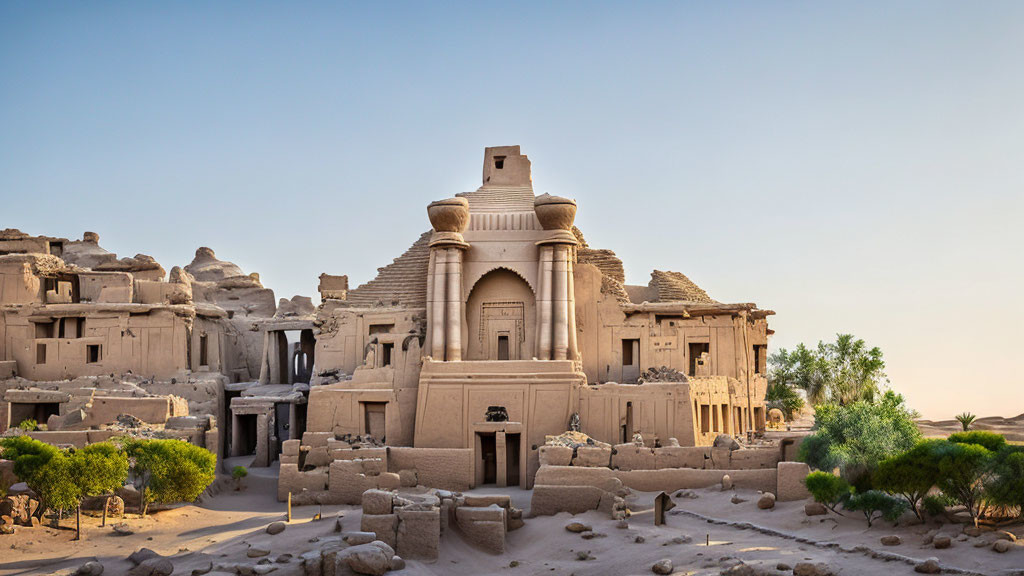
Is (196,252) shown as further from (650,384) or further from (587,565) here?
(587,565)

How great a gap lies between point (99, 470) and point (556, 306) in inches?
638

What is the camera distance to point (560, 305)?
35469mm

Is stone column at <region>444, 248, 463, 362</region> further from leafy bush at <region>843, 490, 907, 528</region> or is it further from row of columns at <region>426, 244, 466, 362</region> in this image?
leafy bush at <region>843, 490, 907, 528</region>

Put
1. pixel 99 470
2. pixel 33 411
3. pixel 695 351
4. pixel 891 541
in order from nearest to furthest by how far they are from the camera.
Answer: pixel 891 541, pixel 99 470, pixel 33 411, pixel 695 351

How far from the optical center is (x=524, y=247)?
36875 millimetres

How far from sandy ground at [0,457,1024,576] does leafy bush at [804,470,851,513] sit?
463 mm

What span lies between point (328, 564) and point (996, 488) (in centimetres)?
1393

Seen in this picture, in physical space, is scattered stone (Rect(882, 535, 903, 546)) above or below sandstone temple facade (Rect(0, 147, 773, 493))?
below

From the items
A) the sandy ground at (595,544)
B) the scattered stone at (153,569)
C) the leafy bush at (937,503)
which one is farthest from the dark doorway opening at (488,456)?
the leafy bush at (937,503)

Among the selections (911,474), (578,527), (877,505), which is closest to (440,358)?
(578,527)

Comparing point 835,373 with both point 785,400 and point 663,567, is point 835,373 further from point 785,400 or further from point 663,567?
point 663,567

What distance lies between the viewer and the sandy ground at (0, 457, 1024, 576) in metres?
19.9

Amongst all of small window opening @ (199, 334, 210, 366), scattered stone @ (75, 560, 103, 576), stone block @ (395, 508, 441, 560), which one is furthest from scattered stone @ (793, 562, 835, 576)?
small window opening @ (199, 334, 210, 366)

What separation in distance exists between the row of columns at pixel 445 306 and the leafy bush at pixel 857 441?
1355cm
